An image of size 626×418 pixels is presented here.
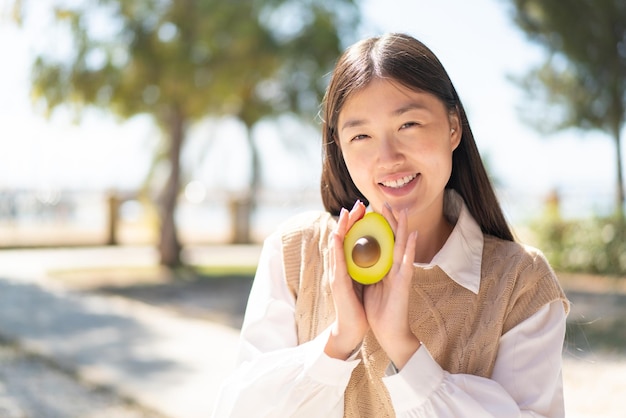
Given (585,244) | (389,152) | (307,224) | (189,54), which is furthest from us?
(585,244)

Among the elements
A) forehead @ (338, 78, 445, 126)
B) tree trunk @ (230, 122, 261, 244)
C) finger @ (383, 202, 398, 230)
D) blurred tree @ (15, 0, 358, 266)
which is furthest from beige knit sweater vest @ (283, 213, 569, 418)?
tree trunk @ (230, 122, 261, 244)

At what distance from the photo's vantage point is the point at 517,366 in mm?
1606

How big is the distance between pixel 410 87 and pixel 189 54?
328 inches

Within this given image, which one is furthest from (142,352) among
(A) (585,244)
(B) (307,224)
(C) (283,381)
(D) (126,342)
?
(A) (585,244)

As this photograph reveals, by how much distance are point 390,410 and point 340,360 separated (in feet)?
0.70

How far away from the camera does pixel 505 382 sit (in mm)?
1606

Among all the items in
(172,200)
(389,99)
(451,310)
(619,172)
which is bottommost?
(172,200)

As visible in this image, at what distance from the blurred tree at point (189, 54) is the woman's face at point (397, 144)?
802 centimetres

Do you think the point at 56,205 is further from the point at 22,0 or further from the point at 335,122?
the point at 335,122

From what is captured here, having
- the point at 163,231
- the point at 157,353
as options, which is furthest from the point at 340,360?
the point at 163,231

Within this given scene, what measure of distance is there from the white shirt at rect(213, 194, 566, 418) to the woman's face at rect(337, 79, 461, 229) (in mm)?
204

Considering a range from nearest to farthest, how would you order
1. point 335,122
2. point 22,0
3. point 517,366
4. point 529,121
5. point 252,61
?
point 517,366 → point 335,122 → point 22,0 → point 252,61 → point 529,121

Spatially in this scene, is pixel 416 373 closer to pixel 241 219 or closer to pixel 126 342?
pixel 126 342

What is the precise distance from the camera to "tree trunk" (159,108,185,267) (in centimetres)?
1116
